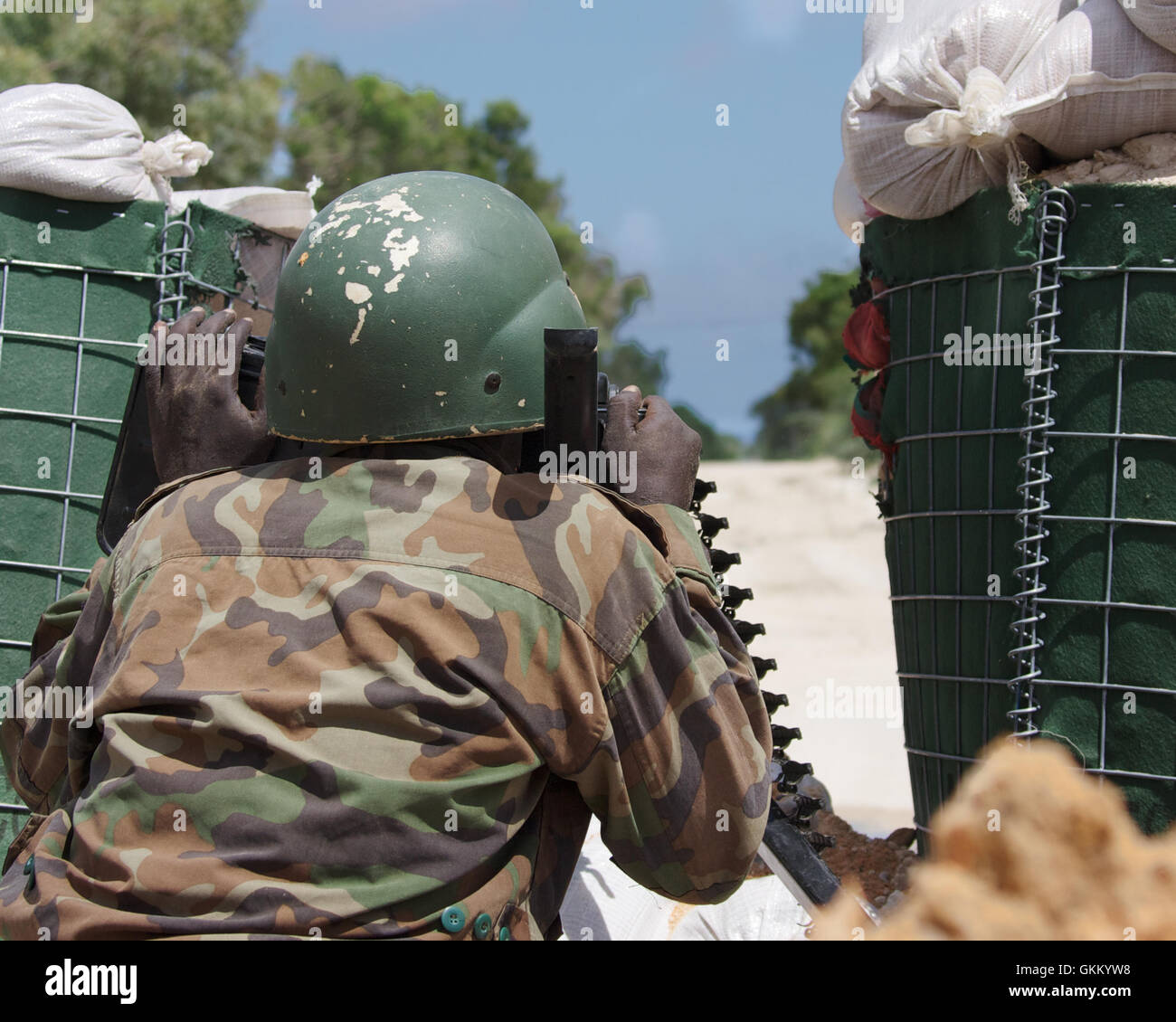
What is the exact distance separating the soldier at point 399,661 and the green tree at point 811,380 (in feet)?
74.3

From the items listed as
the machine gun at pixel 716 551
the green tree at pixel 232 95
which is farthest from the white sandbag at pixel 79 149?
the green tree at pixel 232 95

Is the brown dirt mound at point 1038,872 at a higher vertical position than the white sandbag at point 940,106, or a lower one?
lower

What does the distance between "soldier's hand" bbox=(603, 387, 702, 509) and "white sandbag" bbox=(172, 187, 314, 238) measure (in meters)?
1.53

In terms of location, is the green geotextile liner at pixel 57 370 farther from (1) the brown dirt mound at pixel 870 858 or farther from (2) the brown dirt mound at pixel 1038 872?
(2) the brown dirt mound at pixel 1038 872

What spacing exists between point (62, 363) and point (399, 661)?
169 cm

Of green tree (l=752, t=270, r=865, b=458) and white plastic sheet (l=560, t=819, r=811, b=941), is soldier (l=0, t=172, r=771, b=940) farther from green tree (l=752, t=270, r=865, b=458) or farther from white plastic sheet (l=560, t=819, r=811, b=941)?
green tree (l=752, t=270, r=865, b=458)

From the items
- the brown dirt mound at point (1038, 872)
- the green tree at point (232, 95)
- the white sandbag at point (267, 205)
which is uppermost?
the green tree at point (232, 95)

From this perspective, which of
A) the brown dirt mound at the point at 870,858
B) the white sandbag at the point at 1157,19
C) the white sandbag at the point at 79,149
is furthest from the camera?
the brown dirt mound at the point at 870,858

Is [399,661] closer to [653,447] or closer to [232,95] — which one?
[653,447]

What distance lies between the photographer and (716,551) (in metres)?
2.52

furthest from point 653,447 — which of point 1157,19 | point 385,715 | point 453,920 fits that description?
point 1157,19

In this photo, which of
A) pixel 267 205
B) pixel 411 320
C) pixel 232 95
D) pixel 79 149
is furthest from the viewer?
pixel 232 95

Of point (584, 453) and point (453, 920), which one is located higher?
point (584, 453)

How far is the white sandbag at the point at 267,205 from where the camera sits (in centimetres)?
322
